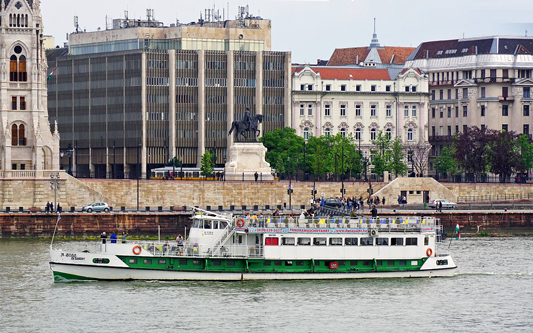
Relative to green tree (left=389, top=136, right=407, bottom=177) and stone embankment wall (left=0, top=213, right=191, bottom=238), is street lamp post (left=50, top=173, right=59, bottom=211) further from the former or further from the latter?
green tree (left=389, top=136, right=407, bottom=177)

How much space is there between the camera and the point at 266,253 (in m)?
82.8

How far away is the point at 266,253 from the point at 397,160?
8705 centimetres

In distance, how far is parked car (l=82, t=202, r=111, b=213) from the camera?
122875mm

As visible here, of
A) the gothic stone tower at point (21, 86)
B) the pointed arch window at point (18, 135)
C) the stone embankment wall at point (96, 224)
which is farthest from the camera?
the pointed arch window at point (18, 135)

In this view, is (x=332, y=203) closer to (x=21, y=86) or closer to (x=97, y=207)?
(x=97, y=207)

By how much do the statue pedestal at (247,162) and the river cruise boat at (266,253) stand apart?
2049 inches

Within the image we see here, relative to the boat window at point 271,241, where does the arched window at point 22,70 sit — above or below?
above

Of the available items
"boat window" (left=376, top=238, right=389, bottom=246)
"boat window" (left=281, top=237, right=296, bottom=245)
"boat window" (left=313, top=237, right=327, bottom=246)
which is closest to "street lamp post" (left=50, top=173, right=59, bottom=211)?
"boat window" (left=281, top=237, right=296, bottom=245)

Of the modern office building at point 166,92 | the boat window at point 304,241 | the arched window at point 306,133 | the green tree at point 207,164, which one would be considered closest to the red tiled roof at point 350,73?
the modern office building at point 166,92

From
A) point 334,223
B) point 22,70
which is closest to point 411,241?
point 334,223

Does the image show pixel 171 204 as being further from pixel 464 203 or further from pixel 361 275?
pixel 361 275

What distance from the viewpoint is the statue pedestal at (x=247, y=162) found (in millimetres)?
136250

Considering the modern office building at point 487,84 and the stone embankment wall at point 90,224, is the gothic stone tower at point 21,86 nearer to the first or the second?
the stone embankment wall at point 90,224

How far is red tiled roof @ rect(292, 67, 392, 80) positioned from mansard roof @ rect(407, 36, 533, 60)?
1382 cm
